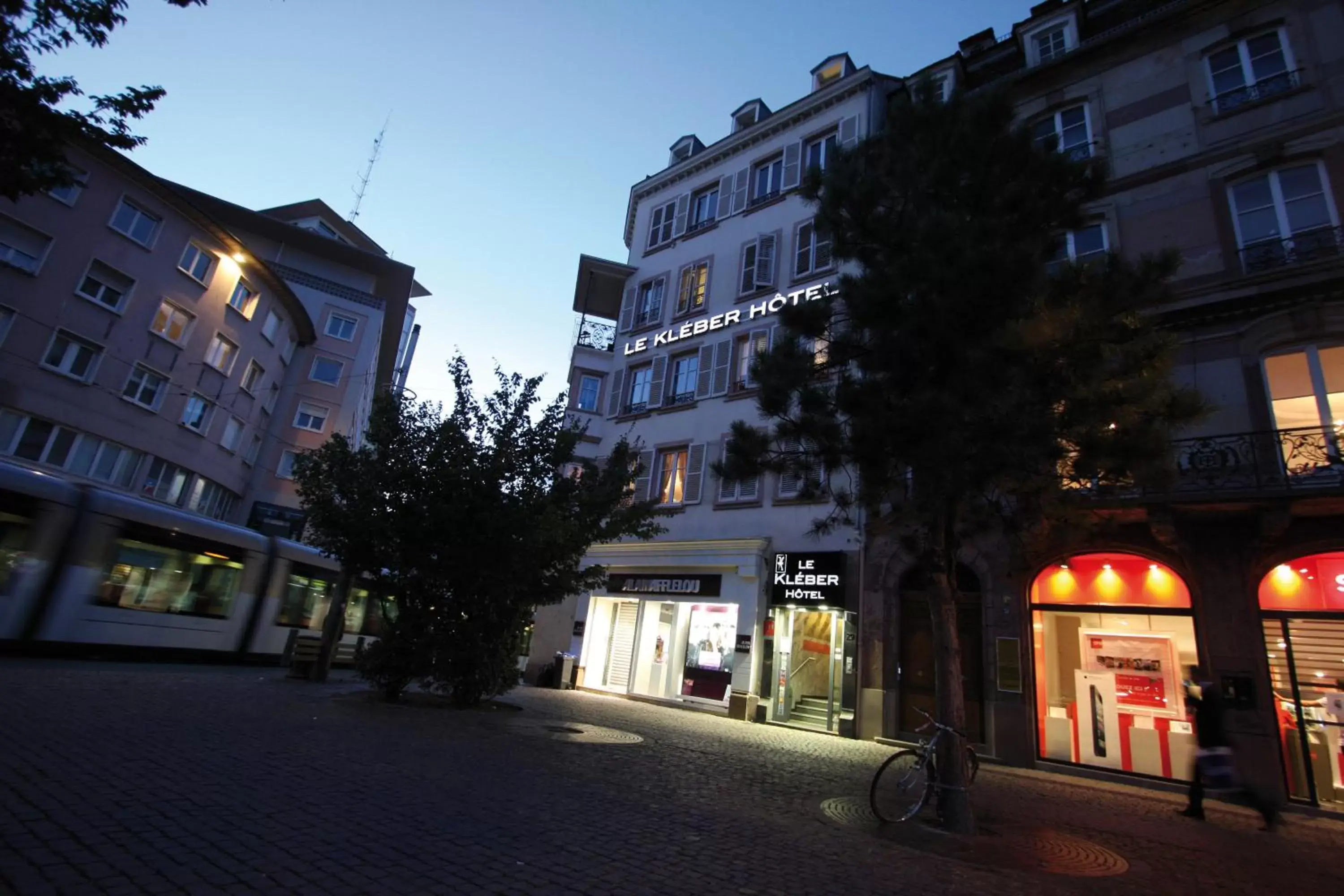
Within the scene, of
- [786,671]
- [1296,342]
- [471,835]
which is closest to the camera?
[471,835]

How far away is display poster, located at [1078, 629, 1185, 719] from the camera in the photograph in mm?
11664

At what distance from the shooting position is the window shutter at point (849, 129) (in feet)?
65.8

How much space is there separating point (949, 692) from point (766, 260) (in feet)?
52.5

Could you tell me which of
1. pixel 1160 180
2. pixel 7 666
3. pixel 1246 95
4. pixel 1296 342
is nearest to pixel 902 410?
pixel 1296 342

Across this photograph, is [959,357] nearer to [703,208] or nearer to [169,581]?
[169,581]

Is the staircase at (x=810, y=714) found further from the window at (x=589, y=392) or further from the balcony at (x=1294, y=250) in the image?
the window at (x=589, y=392)

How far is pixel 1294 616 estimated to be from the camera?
10680 mm

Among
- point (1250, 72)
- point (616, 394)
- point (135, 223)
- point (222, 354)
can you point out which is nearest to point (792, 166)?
point (616, 394)

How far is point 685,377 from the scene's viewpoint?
72.6 feet

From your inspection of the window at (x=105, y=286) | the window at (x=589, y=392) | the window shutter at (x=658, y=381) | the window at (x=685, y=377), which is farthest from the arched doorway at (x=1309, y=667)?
the window at (x=105, y=286)

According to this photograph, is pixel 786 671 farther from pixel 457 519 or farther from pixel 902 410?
pixel 902 410

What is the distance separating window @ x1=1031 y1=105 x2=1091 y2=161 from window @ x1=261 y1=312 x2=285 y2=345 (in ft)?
98.2

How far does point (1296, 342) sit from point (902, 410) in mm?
9461

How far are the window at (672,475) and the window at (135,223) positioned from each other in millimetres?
19540
